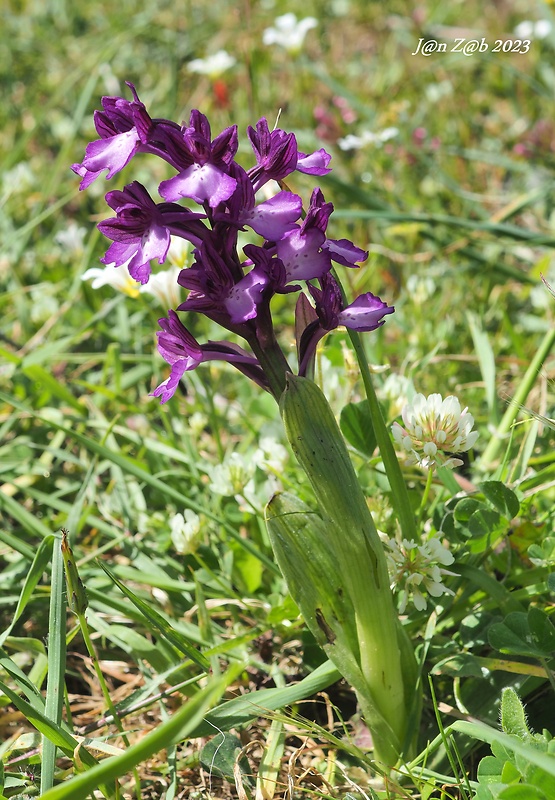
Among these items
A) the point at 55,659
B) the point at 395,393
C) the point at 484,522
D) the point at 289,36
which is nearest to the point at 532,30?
the point at 289,36

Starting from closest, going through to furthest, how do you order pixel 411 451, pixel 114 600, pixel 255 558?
1. pixel 411 451
2. pixel 114 600
3. pixel 255 558

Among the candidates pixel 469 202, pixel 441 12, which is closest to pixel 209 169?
pixel 469 202

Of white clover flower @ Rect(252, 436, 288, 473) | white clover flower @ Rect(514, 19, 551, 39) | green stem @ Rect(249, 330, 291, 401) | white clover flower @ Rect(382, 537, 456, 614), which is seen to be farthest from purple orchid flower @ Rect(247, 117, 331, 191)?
white clover flower @ Rect(514, 19, 551, 39)

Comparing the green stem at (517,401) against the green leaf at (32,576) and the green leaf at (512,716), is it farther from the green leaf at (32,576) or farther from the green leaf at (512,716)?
the green leaf at (32,576)

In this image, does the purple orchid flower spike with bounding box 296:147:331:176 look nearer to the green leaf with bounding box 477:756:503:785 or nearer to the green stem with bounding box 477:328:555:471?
the green stem with bounding box 477:328:555:471

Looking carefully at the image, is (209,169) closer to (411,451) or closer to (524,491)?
(411,451)

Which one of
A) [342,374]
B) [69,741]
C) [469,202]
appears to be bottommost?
[69,741]
